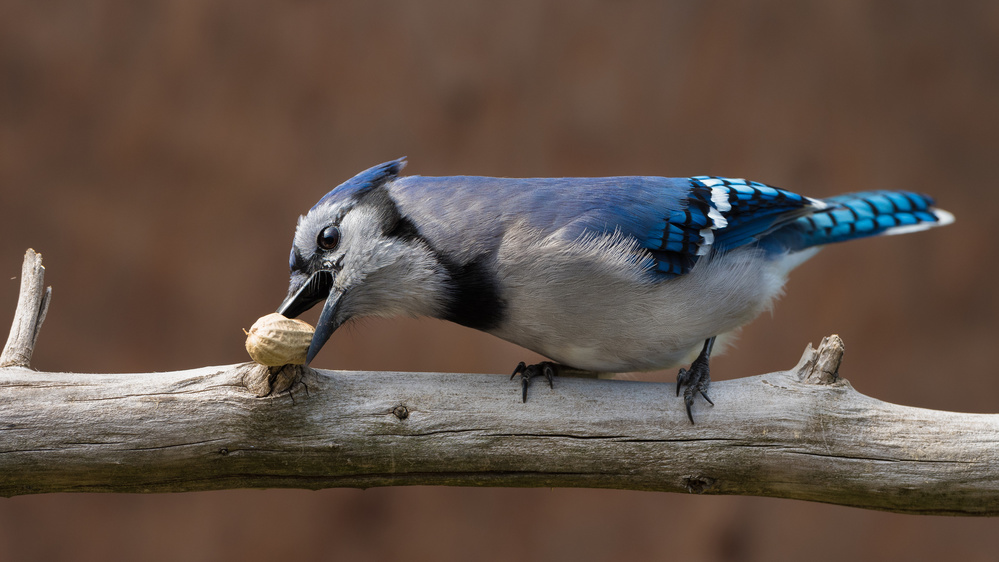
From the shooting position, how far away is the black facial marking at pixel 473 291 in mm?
1523

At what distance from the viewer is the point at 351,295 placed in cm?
154

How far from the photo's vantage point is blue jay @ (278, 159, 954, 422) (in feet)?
5.00

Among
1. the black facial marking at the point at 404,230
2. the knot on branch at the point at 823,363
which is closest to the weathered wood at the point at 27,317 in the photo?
the black facial marking at the point at 404,230

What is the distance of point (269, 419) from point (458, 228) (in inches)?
20.5

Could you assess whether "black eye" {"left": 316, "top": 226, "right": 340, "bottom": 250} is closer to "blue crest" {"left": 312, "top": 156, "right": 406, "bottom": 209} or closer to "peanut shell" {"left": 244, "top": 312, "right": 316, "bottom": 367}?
"blue crest" {"left": 312, "top": 156, "right": 406, "bottom": 209}

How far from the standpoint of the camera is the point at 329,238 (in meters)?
1.53

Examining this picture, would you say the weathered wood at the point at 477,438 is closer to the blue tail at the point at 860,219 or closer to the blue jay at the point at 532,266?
the blue jay at the point at 532,266

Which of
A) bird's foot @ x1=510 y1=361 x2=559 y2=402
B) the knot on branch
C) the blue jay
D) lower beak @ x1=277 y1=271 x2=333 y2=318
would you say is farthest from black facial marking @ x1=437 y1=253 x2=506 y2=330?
the knot on branch

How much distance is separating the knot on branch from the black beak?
Result: 37.5 inches

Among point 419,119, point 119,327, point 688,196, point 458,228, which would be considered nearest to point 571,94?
point 419,119

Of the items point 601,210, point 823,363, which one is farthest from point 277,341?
point 823,363

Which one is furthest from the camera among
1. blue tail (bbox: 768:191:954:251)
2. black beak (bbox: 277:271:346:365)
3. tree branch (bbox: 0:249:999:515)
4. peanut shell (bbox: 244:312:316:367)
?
blue tail (bbox: 768:191:954:251)

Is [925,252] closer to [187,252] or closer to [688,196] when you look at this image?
[688,196]

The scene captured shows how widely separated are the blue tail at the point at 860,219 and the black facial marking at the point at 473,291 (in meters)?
0.85
